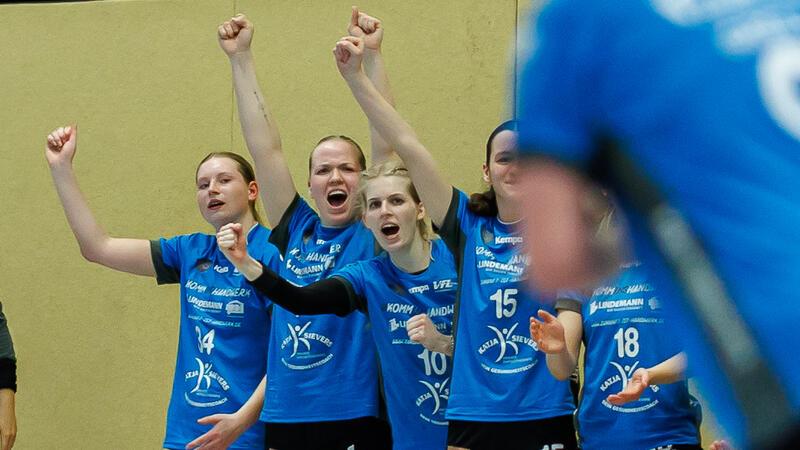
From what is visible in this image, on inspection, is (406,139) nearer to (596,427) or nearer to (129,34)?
(596,427)

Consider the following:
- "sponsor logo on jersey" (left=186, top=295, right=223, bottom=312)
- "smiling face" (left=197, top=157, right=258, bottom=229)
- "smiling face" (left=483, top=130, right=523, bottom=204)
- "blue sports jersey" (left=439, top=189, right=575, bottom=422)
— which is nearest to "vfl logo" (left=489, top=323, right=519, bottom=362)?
"blue sports jersey" (left=439, top=189, right=575, bottom=422)

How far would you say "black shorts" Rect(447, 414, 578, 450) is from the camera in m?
3.96

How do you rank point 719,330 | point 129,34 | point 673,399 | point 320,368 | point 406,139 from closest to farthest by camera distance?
point 719,330, point 673,399, point 406,139, point 320,368, point 129,34

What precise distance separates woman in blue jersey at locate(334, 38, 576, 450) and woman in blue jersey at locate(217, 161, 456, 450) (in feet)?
0.52

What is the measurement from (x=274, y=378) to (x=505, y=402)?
3.27ft

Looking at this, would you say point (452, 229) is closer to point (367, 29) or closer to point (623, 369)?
point (623, 369)

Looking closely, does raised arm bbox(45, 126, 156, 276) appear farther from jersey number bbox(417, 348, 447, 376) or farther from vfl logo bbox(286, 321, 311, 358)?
jersey number bbox(417, 348, 447, 376)

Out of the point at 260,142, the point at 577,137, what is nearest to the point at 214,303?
the point at 260,142

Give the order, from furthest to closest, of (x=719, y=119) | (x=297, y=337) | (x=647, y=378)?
(x=297, y=337) < (x=647, y=378) < (x=719, y=119)

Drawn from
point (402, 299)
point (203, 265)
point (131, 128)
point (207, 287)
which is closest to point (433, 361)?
point (402, 299)

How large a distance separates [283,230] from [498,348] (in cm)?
109

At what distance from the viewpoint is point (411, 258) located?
434 centimetres

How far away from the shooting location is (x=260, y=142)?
4719 mm

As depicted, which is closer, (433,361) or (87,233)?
(433,361)
